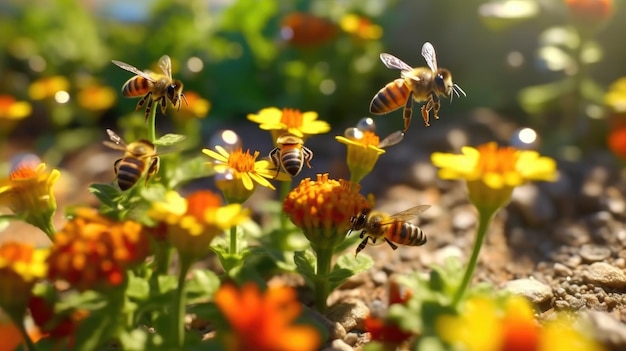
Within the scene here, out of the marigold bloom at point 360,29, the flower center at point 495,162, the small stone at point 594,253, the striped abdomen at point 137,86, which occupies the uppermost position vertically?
the marigold bloom at point 360,29

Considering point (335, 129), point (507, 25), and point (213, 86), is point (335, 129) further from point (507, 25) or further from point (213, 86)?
point (507, 25)

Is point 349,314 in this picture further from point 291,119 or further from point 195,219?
point 195,219

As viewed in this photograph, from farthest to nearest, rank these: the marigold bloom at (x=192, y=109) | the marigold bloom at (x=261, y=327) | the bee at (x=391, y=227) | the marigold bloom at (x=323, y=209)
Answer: the marigold bloom at (x=192, y=109)
the bee at (x=391, y=227)
the marigold bloom at (x=323, y=209)
the marigold bloom at (x=261, y=327)

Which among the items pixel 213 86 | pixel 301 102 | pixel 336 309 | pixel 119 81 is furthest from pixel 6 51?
pixel 336 309

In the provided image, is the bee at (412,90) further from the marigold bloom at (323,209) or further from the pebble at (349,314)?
the pebble at (349,314)

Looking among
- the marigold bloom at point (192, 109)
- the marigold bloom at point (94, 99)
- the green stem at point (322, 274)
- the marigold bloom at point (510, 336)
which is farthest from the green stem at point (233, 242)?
the marigold bloom at point (94, 99)

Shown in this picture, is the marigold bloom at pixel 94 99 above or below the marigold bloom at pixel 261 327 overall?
above

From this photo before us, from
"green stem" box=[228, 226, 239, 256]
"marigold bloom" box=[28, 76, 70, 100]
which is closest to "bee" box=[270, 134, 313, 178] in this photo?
"green stem" box=[228, 226, 239, 256]
